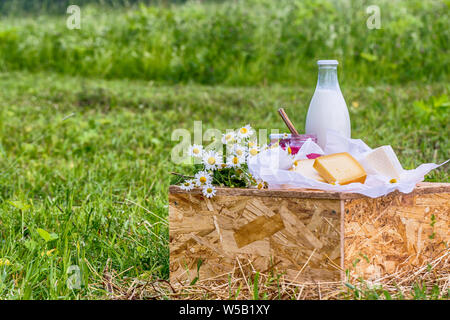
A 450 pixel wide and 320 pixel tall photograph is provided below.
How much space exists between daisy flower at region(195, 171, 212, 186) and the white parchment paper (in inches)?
6.1

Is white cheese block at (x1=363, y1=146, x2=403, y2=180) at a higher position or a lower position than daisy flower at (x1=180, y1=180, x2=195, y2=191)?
higher

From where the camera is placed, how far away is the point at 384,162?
6.03ft

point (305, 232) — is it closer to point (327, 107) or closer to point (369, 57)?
point (327, 107)

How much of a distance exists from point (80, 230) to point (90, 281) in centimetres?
44

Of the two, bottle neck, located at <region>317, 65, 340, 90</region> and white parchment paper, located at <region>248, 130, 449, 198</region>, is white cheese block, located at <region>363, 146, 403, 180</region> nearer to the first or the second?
white parchment paper, located at <region>248, 130, 449, 198</region>

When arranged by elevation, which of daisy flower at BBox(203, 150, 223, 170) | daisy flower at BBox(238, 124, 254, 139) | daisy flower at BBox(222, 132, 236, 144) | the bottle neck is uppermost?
the bottle neck

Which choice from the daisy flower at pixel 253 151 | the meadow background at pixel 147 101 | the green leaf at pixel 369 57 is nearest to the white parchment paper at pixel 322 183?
the daisy flower at pixel 253 151

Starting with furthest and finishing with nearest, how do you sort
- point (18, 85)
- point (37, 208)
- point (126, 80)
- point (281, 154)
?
point (126, 80) < point (18, 85) < point (37, 208) < point (281, 154)

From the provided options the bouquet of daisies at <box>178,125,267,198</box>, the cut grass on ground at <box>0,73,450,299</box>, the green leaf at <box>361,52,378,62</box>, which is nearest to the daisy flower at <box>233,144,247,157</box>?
the bouquet of daisies at <box>178,125,267,198</box>

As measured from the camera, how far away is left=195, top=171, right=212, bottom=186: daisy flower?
1771 mm

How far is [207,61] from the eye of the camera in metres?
5.88

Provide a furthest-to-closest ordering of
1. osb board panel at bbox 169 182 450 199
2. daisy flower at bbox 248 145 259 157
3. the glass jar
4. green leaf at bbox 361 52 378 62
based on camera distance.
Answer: green leaf at bbox 361 52 378 62, the glass jar, daisy flower at bbox 248 145 259 157, osb board panel at bbox 169 182 450 199
